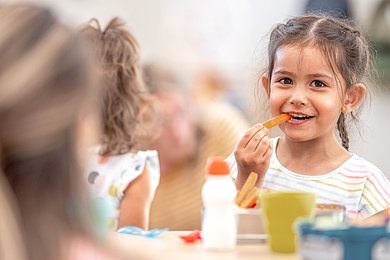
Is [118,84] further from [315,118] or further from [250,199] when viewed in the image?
[250,199]

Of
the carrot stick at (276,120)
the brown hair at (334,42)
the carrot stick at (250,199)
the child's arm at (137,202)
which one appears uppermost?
the brown hair at (334,42)

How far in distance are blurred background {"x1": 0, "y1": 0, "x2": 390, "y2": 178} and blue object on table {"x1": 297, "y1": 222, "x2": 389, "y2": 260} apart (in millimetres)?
A: 3710

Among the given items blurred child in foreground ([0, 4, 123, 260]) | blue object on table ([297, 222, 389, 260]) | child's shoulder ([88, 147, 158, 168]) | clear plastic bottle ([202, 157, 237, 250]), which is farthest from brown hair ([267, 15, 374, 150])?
blurred child in foreground ([0, 4, 123, 260])

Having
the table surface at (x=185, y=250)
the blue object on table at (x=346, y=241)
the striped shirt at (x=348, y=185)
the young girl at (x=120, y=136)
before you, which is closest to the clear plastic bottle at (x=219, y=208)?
the table surface at (x=185, y=250)

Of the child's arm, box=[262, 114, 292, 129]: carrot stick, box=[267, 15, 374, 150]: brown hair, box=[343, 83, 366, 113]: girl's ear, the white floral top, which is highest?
box=[267, 15, 374, 150]: brown hair

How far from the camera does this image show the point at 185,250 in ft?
5.23

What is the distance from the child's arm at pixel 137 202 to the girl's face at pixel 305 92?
416 mm

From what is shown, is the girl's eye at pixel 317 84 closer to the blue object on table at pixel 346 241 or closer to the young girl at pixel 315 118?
the young girl at pixel 315 118

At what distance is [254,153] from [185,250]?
39cm

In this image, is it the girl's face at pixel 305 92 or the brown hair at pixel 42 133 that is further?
the girl's face at pixel 305 92

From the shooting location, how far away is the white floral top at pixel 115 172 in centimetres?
227

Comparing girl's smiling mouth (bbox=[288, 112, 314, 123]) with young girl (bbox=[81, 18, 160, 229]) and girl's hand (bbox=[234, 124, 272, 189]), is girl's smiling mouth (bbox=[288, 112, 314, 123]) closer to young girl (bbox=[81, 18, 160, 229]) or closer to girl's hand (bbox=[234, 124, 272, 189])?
girl's hand (bbox=[234, 124, 272, 189])

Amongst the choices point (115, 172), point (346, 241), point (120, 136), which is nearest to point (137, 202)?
point (115, 172)

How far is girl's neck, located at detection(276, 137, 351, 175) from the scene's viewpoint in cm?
204
